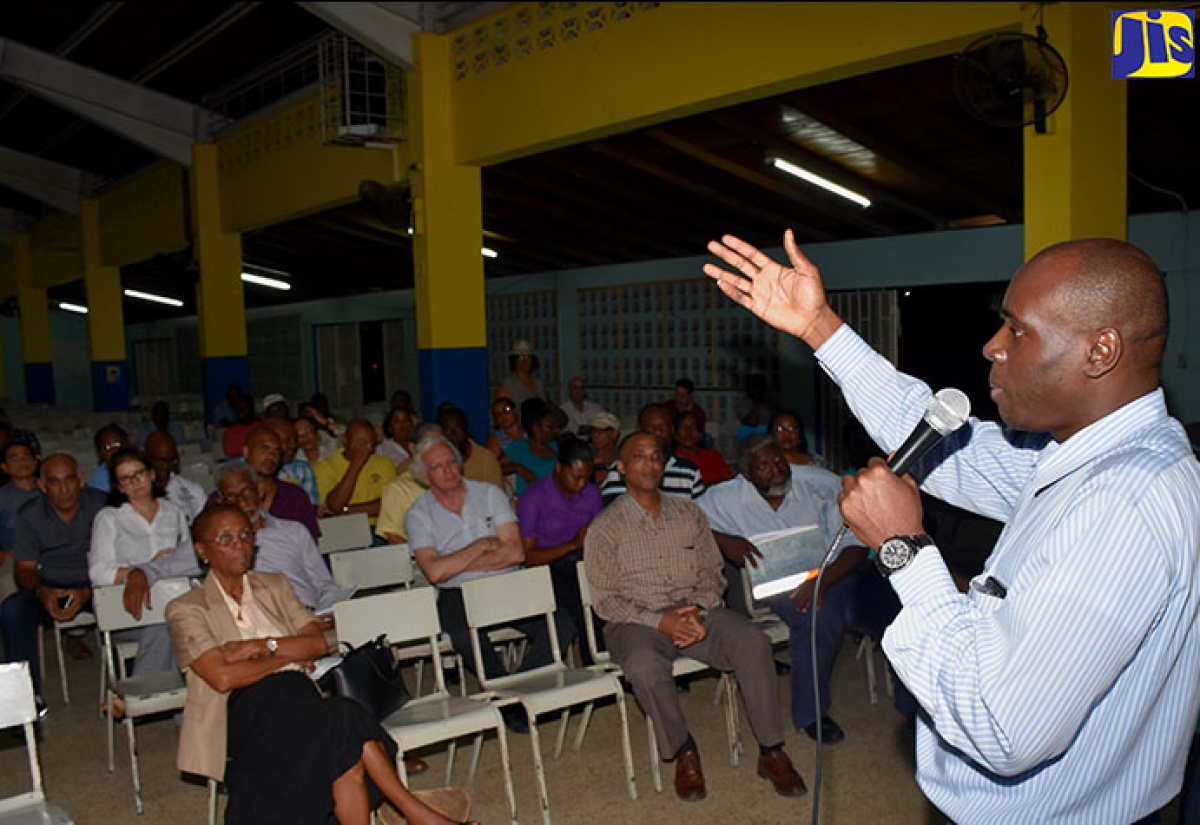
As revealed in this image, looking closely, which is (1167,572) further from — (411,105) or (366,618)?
(411,105)

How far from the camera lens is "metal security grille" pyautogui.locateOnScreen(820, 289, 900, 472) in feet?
31.5

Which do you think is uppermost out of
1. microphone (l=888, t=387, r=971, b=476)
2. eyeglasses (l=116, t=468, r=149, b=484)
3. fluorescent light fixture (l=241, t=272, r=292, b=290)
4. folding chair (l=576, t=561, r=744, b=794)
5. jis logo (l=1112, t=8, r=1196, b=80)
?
fluorescent light fixture (l=241, t=272, r=292, b=290)

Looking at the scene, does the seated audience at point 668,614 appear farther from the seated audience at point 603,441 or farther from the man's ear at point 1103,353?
the man's ear at point 1103,353

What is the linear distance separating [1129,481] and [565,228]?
35.2ft

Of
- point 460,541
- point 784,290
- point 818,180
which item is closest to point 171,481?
point 460,541

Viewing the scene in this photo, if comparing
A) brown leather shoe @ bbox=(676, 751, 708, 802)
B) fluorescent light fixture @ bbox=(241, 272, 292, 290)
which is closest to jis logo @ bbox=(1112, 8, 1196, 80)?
brown leather shoe @ bbox=(676, 751, 708, 802)

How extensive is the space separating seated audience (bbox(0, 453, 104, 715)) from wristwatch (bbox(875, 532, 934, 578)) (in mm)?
5129

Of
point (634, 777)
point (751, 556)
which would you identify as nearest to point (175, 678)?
point (634, 777)

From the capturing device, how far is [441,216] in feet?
26.3

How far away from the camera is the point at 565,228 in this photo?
458 inches

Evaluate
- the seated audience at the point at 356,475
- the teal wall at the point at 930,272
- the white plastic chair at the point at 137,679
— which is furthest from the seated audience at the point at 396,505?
the teal wall at the point at 930,272

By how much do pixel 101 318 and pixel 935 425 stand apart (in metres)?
18.1

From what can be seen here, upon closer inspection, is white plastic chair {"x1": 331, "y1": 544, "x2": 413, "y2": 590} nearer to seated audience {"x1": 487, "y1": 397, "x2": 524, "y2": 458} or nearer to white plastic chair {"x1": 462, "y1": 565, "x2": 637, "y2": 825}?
white plastic chair {"x1": 462, "y1": 565, "x2": 637, "y2": 825}

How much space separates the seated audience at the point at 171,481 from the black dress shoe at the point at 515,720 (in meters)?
2.14
